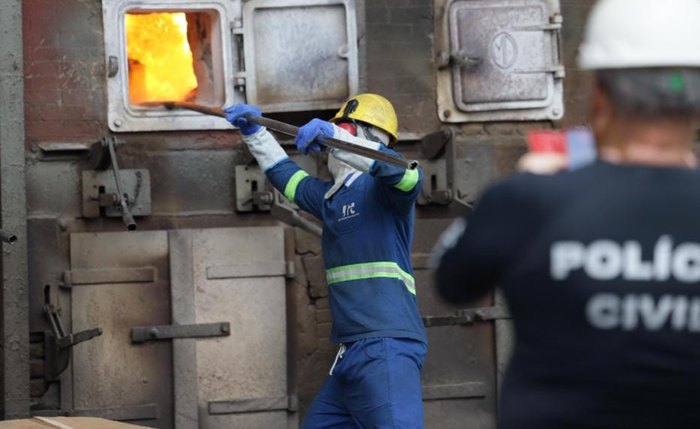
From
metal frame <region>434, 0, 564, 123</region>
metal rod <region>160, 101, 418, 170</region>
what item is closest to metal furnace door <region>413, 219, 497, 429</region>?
metal frame <region>434, 0, 564, 123</region>

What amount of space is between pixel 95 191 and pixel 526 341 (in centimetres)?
487

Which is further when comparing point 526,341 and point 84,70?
point 84,70

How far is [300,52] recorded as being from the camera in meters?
7.38

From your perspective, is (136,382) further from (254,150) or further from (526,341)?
(526,341)

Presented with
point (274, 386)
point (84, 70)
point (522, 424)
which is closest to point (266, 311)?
point (274, 386)

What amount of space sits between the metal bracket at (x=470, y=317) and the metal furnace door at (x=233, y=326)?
0.79 metres

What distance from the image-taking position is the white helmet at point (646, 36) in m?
2.49

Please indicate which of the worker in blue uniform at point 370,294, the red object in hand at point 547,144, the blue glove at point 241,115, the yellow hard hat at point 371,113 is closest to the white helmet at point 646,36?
the red object in hand at point 547,144

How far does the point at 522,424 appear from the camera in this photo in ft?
8.54

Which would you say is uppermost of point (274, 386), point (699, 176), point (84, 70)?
point (84, 70)

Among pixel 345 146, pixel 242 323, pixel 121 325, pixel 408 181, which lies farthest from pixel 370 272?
pixel 121 325

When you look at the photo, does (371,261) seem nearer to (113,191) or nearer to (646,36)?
(113,191)

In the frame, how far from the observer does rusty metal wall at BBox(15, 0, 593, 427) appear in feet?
23.6

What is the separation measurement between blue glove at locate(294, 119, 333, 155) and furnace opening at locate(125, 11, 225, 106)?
1.63 metres
